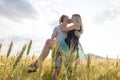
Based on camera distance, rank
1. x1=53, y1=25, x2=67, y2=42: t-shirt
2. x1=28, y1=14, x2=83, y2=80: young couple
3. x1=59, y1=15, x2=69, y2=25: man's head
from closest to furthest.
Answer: x1=28, y1=14, x2=83, y2=80: young couple < x1=53, y1=25, x2=67, y2=42: t-shirt < x1=59, y1=15, x2=69, y2=25: man's head

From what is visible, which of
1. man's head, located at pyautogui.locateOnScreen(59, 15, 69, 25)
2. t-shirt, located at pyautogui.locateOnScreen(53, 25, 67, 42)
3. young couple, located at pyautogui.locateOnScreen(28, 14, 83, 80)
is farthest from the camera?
man's head, located at pyautogui.locateOnScreen(59, 15, 69, 25)

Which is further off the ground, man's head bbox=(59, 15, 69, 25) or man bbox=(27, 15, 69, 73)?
man's head bbox=(59, 15, 69, 25)

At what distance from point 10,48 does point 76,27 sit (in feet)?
12.3

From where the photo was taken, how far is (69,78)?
6.58ft

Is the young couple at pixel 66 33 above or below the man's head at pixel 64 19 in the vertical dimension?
below

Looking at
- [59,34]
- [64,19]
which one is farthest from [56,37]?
[64,19]

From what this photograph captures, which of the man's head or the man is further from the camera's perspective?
the man's head

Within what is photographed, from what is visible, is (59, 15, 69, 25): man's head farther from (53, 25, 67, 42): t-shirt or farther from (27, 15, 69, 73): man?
(53, 25, 67, 42): t-shirt

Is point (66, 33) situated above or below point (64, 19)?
below

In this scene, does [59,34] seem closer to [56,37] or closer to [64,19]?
[56,37]

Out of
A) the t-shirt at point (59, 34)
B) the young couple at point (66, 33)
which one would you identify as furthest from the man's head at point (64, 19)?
the t-shirt at point (59, 34)

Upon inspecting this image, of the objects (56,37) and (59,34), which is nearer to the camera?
(59,34)

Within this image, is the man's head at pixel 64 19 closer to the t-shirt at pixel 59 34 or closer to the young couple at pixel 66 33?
the young couple at pixel 66 33

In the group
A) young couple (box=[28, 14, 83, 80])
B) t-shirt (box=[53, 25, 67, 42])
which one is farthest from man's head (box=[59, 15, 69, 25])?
t-shirt (box=[53, 25, 67, 42])
